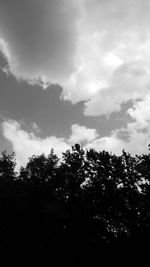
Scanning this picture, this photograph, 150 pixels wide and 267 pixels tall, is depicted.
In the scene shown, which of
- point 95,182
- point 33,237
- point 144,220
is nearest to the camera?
point 144,220

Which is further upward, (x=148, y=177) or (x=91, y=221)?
(x=148, y=177)

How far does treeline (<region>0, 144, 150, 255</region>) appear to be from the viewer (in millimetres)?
40469

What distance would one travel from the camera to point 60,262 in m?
40.3

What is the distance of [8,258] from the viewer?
1585 inches

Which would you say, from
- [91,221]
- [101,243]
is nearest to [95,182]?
[91,221]

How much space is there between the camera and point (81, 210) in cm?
4416

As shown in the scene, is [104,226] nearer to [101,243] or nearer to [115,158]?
[101,243]

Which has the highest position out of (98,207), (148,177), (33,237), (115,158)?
(115,158)

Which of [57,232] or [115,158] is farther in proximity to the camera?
[115,158]

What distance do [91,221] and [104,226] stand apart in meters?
2.07

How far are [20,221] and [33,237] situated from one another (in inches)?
118

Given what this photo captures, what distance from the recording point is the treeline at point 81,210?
40469 mm

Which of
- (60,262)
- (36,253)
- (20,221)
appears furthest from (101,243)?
(20,221)

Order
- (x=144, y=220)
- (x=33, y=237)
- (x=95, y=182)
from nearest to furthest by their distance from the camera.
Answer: (x=144, y=220), (x=33, y=237), (x=95, y=182)
